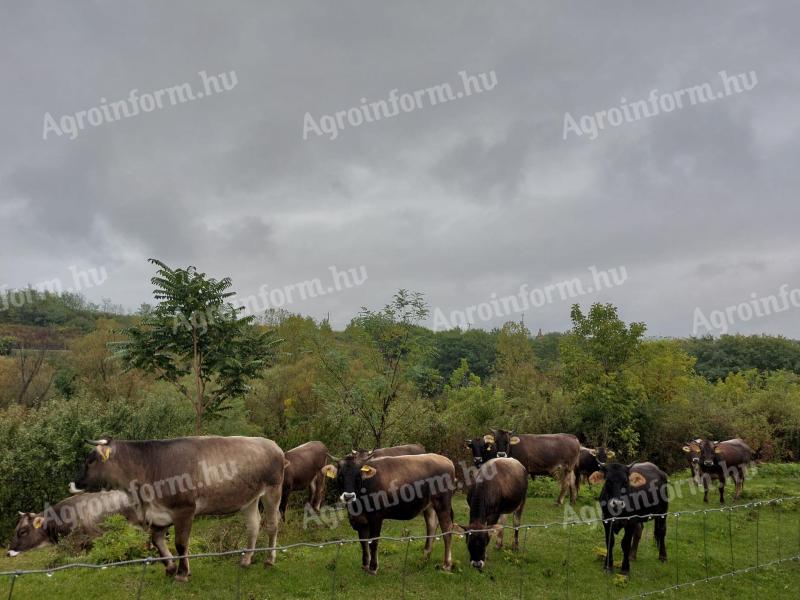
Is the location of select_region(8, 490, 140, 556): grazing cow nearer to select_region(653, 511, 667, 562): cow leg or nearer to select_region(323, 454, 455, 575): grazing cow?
select_region(323, 454, 455, 575): grazing cow

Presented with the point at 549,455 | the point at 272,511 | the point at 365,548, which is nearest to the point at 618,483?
the point at 365,548

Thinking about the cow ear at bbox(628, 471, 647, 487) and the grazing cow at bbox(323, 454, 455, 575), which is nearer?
the grazing cow at bbox(323, 454, 455, 575)

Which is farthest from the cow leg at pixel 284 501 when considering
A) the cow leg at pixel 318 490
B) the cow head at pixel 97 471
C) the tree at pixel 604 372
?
the tree at pixel 604 372

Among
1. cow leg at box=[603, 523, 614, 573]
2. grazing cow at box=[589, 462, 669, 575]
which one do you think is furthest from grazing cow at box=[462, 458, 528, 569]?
cow leg at box=[603, 523, 614, 573]

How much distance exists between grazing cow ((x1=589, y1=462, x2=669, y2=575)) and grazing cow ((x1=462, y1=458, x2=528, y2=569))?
5.86 feet

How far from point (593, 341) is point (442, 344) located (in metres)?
57.1

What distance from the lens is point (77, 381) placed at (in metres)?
36.2

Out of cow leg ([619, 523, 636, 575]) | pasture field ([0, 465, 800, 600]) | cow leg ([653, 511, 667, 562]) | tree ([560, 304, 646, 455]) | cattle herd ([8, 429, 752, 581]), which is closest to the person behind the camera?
cattle herd ([8, 429, 752, 581])

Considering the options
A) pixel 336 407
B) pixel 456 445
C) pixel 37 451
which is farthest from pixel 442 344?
pixel 37 451

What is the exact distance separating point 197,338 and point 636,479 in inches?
534

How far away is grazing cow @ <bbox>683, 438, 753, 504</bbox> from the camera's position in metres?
18.5

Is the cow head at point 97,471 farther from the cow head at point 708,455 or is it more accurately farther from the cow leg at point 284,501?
the cow head at point 708,455

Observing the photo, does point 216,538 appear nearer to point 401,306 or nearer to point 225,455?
point 225,455

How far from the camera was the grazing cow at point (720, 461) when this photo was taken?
18.5 metres
